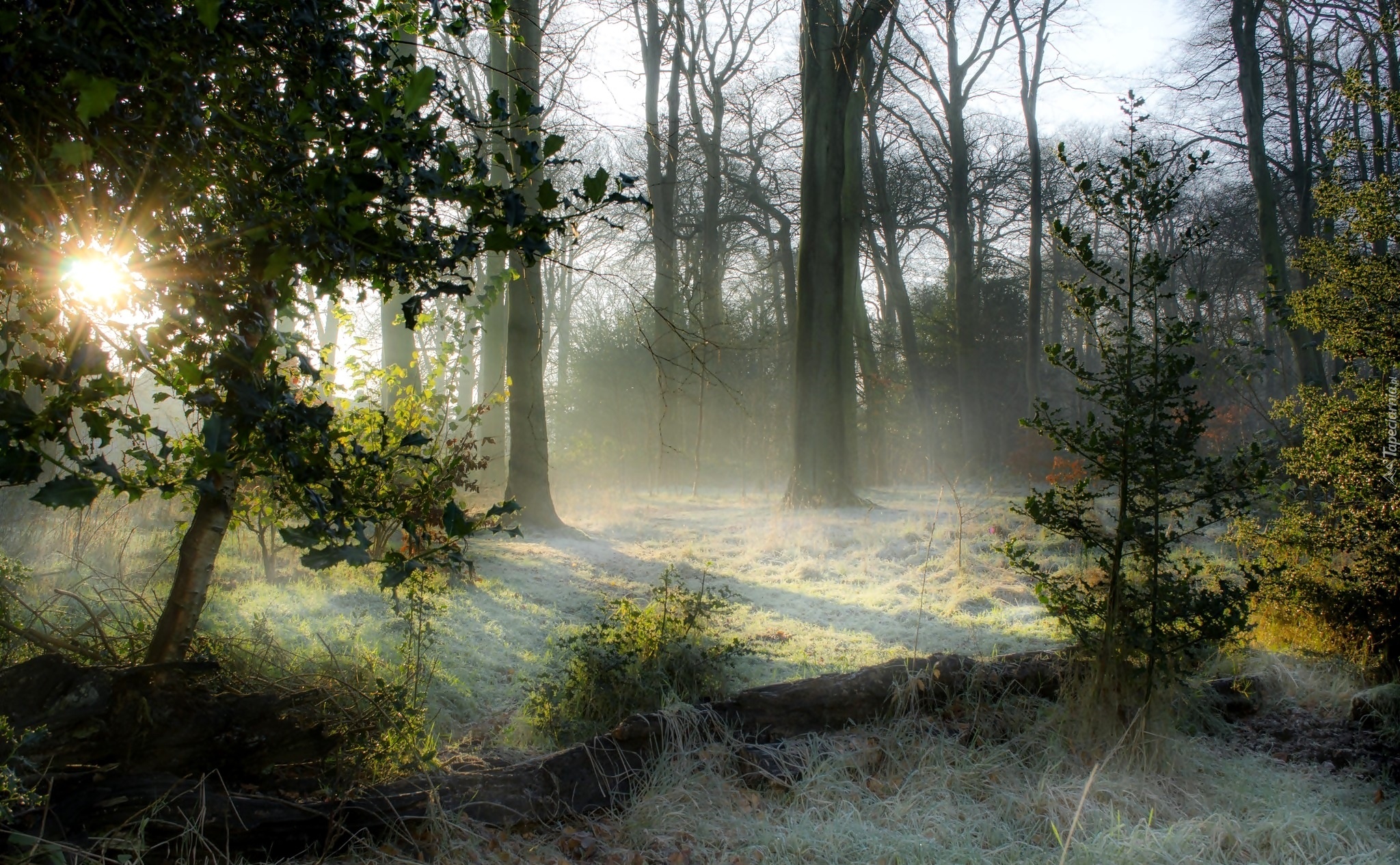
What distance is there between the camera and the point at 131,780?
227cm

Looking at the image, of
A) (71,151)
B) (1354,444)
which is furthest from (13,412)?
(1354,444)

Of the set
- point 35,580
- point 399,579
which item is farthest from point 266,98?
point 35,580

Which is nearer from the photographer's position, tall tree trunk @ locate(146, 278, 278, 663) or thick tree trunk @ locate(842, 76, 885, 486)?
tall tree trunk @ locate(146, 278, 278, 663)

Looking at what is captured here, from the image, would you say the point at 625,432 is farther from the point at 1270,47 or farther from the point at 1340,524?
the point at 1340,524

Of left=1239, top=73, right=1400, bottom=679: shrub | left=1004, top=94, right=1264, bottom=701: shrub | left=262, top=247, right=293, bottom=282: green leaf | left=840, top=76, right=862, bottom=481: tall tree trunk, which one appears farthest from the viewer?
left=840, top=76, right=862, bottom=481: tall tree trunk

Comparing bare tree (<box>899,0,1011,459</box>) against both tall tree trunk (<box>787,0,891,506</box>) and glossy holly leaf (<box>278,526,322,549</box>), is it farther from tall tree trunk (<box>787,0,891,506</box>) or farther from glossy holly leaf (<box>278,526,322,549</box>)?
glossy holly leaf (<box>278,526,322,549</box>)

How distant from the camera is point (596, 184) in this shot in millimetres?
1481

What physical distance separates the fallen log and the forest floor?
10cm

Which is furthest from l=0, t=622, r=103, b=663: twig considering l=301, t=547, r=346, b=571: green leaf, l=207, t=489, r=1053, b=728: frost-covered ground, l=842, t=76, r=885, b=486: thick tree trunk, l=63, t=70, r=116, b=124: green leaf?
l=842, t=76, r=885, b=486: thick tree trunk

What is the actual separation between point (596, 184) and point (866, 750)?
2.71 meters

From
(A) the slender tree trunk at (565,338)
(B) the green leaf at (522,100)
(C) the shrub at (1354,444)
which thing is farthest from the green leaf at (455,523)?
(A) the slender tree trunk at (565,338)

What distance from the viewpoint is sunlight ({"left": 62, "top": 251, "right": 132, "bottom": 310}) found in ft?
5.28

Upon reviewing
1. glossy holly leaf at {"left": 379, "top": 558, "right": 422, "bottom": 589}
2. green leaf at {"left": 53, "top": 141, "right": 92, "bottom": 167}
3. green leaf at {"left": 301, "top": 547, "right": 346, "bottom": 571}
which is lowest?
glossy holly leaf at {"left": 379, "top": 558, "right": 422, "bottom": 589}

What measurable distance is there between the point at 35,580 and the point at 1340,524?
6.60m
